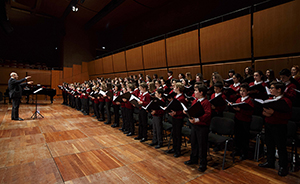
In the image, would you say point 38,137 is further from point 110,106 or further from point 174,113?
point 174,113

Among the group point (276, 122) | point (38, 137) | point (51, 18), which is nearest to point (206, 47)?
point (276, 122)

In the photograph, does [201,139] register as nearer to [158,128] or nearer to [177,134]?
[177,134]

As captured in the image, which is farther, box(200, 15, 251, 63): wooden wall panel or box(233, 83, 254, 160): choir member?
box(200, 15, 251, 63): wooden wall panel

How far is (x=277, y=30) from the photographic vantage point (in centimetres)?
492

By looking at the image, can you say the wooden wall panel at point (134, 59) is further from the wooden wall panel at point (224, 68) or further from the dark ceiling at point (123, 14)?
the wooden wall panel at point (224, 68)

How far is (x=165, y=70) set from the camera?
27.9 feet

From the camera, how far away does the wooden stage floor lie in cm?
243

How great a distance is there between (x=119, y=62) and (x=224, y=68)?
745 centimetres

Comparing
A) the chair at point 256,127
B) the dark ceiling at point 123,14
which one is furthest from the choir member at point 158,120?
the dark ceiling at point 123,14

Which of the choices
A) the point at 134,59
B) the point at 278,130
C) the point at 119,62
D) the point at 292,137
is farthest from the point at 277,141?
the point at 119,62

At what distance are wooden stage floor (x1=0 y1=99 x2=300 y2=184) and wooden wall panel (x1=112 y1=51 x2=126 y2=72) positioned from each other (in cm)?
763

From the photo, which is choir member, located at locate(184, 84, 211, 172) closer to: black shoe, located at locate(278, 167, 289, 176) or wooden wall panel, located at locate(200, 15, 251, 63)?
black shoe, located at locate(278, 167, 289, 176)

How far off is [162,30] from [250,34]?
5.71 m

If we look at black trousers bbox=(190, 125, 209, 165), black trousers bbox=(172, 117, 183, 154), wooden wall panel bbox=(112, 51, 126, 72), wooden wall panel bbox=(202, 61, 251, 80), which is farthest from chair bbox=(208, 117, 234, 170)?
wooden wall panel bbox=(112, 51, 126, 72)
